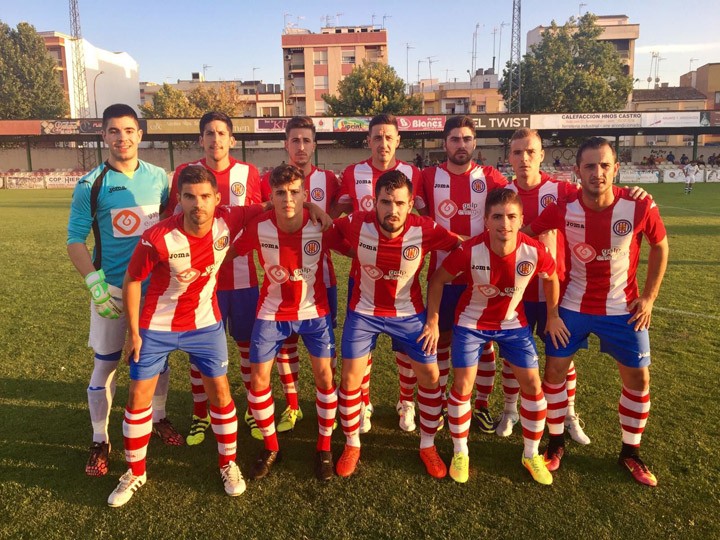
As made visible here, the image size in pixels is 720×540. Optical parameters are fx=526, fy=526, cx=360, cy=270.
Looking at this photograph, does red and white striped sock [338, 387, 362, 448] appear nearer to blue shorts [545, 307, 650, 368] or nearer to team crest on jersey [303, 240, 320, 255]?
team crest on jersey [303, 240, 320, 255]

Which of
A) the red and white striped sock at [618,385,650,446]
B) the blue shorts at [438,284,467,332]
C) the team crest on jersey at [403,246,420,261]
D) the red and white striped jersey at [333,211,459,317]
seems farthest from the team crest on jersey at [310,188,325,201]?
the red and white striped sock at [618,385,650,446]

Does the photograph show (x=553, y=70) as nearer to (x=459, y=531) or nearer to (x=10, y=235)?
(x=10, y=235)

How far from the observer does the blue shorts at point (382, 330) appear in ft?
11.8

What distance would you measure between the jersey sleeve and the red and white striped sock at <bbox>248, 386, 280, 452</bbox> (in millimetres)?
1563

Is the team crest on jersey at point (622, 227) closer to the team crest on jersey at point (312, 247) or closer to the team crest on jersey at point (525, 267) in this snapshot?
the team crest on jersey at point (525, 267)

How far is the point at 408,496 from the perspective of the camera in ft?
10.7

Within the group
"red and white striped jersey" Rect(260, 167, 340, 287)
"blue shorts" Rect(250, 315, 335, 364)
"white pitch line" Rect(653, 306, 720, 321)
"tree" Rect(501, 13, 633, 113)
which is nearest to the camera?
"blue shorts" Rect(250, 315, 335, 364)

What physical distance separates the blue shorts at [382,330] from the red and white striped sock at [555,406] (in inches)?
33.2

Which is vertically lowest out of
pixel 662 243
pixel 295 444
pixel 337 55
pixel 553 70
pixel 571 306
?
pixel 295 444

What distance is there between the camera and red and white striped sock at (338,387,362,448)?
3654mm

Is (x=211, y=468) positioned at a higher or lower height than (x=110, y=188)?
lower

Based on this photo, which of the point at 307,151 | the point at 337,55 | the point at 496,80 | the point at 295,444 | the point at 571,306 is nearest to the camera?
the point at 571,306

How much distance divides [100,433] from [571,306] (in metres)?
3.41

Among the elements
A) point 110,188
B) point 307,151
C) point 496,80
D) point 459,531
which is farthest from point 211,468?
point 496,80
